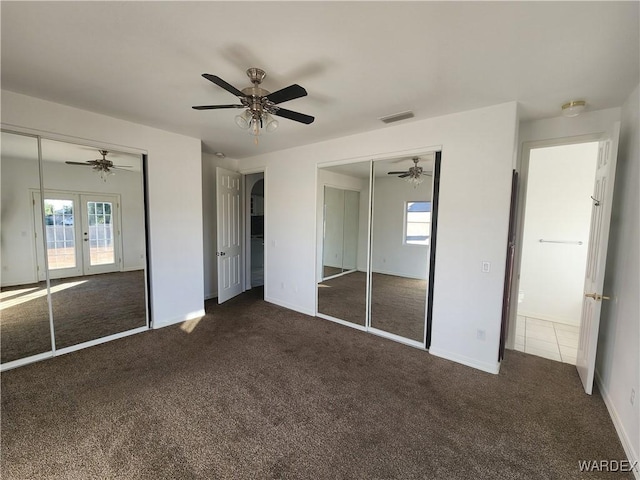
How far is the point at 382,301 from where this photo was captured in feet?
12.3

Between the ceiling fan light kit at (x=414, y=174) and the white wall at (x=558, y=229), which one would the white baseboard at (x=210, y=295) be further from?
the white wall at (x=558, y=229)

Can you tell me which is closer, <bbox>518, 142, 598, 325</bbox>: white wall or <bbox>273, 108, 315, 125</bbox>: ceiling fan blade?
<bbox>273, 108, 315, 125</bbox>: ceiling fan blade

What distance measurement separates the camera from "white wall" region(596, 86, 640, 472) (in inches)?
70.9

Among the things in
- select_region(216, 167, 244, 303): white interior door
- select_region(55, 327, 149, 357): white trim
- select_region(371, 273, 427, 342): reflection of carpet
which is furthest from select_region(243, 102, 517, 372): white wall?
select_region(55, 327, 149, 357): white trim

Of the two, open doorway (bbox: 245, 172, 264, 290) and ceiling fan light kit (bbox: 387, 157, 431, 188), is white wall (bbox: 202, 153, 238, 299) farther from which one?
ceiling fan light kit (bbox: 387, 157, 431, 188)

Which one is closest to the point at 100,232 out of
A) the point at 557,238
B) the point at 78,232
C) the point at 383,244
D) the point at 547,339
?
the point at 78,232

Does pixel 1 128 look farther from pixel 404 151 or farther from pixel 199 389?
pixel 404 151

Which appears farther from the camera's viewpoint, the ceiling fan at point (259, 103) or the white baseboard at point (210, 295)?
the white baseboard at point (210, 295)

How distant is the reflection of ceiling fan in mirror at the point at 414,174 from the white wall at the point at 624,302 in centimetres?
158

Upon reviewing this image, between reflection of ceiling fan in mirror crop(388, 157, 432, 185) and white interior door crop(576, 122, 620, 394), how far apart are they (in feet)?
4.73

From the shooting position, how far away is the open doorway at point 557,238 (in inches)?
152

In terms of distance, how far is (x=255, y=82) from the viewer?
6.60 ft

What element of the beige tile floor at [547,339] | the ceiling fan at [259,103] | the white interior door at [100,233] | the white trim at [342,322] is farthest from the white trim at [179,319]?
the beige tile floor at [547,339]

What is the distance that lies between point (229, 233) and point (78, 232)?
198 centimetres
